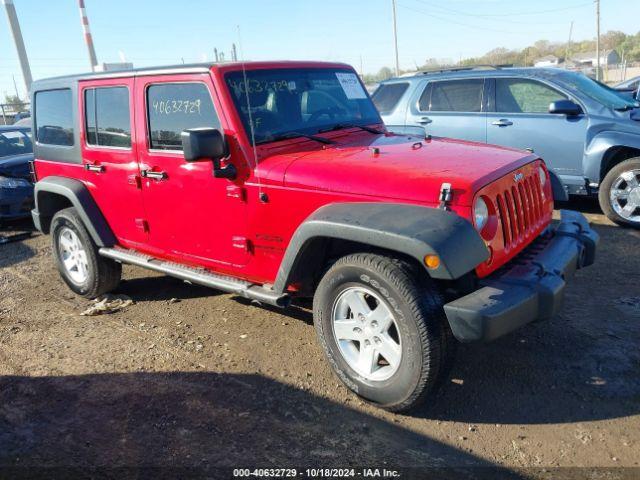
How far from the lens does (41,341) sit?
14.2 feet

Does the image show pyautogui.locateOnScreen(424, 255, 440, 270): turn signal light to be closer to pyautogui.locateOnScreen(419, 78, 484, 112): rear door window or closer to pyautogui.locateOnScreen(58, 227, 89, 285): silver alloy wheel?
pyautogui.locateOnScreen(58, 227, 89, 285): silver alloy wheel

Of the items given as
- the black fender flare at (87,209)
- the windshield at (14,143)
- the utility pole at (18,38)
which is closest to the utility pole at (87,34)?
the utility pole at (18,38)

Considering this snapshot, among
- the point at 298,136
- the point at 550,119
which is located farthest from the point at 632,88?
the point at 298,136

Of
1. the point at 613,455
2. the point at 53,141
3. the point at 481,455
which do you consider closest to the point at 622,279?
the point at 613,455

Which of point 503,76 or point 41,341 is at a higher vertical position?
point 503,76

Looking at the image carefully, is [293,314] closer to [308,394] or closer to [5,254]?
[308,394]

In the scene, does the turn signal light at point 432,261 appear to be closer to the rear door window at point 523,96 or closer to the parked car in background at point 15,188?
the rear door window at point 523,96

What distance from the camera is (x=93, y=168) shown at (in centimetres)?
460

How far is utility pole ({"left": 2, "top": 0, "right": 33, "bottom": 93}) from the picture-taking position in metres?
35.8

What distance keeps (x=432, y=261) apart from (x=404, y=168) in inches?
28.9

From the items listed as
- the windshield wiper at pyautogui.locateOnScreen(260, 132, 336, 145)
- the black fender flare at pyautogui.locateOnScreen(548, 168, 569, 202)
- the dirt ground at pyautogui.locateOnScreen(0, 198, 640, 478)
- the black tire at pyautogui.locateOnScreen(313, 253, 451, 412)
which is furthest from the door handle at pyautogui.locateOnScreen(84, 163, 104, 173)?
the black fender flare at pyautogui.locateOnScreen(548, 168, 569, 202)

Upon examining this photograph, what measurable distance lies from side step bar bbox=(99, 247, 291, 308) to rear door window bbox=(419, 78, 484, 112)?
15.5 ft

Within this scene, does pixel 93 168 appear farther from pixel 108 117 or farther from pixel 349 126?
pixel 349 126

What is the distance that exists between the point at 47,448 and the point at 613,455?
2926mm
